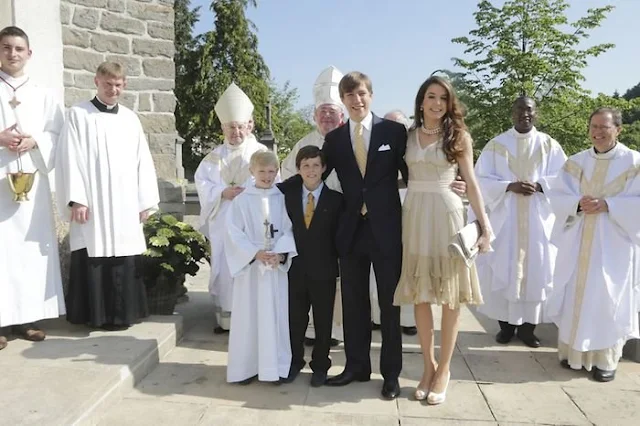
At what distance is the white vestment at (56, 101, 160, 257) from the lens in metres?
4.16

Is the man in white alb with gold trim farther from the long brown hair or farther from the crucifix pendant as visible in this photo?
the crucifix pendant

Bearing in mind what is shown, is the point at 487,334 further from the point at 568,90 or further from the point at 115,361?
the point at 568,90

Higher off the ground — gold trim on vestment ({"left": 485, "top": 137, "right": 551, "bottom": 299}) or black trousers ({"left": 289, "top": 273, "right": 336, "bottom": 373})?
gold trim on vestment ({"left": 485, "top": 137, "right": 551, "bottom": 299})

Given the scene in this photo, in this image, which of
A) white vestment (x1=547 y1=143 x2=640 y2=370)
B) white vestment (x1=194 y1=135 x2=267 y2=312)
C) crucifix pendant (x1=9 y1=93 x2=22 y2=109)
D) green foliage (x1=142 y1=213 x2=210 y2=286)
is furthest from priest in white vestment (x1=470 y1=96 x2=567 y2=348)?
crucifix pendant (x1=9 y1=93 x2=22 y2=109)

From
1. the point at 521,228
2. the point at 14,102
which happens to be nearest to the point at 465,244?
the point at 521,228

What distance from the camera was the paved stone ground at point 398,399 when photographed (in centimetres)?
329

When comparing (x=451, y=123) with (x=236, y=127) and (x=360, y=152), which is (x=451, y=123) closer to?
(x=360, y=152)

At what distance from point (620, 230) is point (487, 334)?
1.61 metres

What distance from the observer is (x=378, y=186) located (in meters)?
3.48

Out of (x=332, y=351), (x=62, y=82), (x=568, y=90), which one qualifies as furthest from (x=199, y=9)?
(x=332, y=351)

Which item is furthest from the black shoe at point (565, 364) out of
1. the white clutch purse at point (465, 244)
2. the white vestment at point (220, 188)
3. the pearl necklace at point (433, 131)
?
the white vestment at point (220, 188)

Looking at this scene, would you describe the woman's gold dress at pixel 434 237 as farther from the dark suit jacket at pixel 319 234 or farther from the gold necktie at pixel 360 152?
the dark suit jacket at pixel 319 234

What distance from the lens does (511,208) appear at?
4.80m

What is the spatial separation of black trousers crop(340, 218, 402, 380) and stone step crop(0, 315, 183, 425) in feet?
5.02
